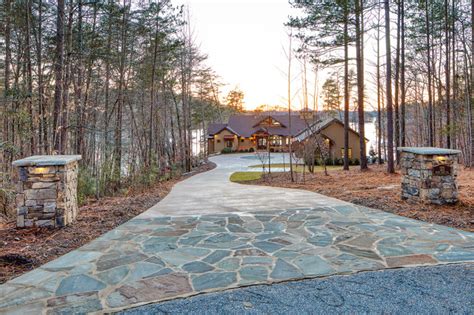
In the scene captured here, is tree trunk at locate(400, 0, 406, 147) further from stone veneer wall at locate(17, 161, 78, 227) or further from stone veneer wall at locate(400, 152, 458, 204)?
stone veneer wall at locate(17, 161, 78, 227)

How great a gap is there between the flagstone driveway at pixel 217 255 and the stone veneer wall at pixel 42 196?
0.80 m

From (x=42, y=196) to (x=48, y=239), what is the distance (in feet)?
2.12

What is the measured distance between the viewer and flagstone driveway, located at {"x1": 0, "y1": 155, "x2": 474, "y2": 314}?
248cm

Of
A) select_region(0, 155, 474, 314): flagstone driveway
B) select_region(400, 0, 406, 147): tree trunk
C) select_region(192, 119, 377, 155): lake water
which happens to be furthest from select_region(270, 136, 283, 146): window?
select_region(0, 155, 474, 314): flagstone driveway

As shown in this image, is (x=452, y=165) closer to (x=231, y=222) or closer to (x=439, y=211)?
(x=439, y=211)

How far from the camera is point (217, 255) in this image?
3.28 m

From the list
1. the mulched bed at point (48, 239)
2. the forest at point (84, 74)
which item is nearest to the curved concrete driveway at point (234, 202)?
the mulched bed at point (48, 239)

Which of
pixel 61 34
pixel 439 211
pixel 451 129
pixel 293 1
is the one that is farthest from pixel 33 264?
pixel 451 129

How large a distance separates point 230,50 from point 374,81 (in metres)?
9.76

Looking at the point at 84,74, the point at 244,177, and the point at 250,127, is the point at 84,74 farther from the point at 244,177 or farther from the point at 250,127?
the point at 250,127

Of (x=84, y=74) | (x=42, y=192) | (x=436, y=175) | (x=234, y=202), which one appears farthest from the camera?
(x=84, y=74)

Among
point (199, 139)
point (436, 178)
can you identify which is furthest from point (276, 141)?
point (436, 178)

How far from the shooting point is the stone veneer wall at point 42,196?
4039mm

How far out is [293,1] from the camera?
11547 millimetres
